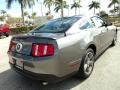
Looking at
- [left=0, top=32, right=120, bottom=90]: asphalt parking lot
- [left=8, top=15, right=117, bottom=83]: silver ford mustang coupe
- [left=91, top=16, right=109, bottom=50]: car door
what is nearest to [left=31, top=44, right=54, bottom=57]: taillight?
[left=8, top=15, right=117, bottom=83]: silver ford mustang coupe

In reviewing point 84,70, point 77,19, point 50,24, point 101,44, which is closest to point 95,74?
point 84,70

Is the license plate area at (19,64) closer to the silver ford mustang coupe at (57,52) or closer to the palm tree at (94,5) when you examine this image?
the silver ford mustang coupe at (57,52)

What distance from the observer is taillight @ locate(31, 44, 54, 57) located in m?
3.63

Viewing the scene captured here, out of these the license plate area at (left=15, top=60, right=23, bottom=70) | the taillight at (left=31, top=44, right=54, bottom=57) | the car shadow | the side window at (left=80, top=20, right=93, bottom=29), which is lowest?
the car shadow

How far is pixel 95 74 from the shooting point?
481 cm

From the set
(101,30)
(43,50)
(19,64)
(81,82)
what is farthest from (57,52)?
(101,30)

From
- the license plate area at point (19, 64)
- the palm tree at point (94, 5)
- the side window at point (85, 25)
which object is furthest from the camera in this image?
the palm tree at point (94, 5)

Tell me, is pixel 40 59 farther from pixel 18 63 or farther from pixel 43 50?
pixel 18 63

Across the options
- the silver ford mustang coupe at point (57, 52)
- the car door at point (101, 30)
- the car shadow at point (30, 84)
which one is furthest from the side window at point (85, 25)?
the car shadow at point (30, 84)

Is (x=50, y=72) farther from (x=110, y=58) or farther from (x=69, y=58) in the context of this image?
(x=110, y=58)

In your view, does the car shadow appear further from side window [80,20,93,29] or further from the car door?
the car door

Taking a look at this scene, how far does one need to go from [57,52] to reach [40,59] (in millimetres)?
345

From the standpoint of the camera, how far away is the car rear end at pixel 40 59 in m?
3.60

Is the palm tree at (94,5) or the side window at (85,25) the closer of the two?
the side window at (85,25)
